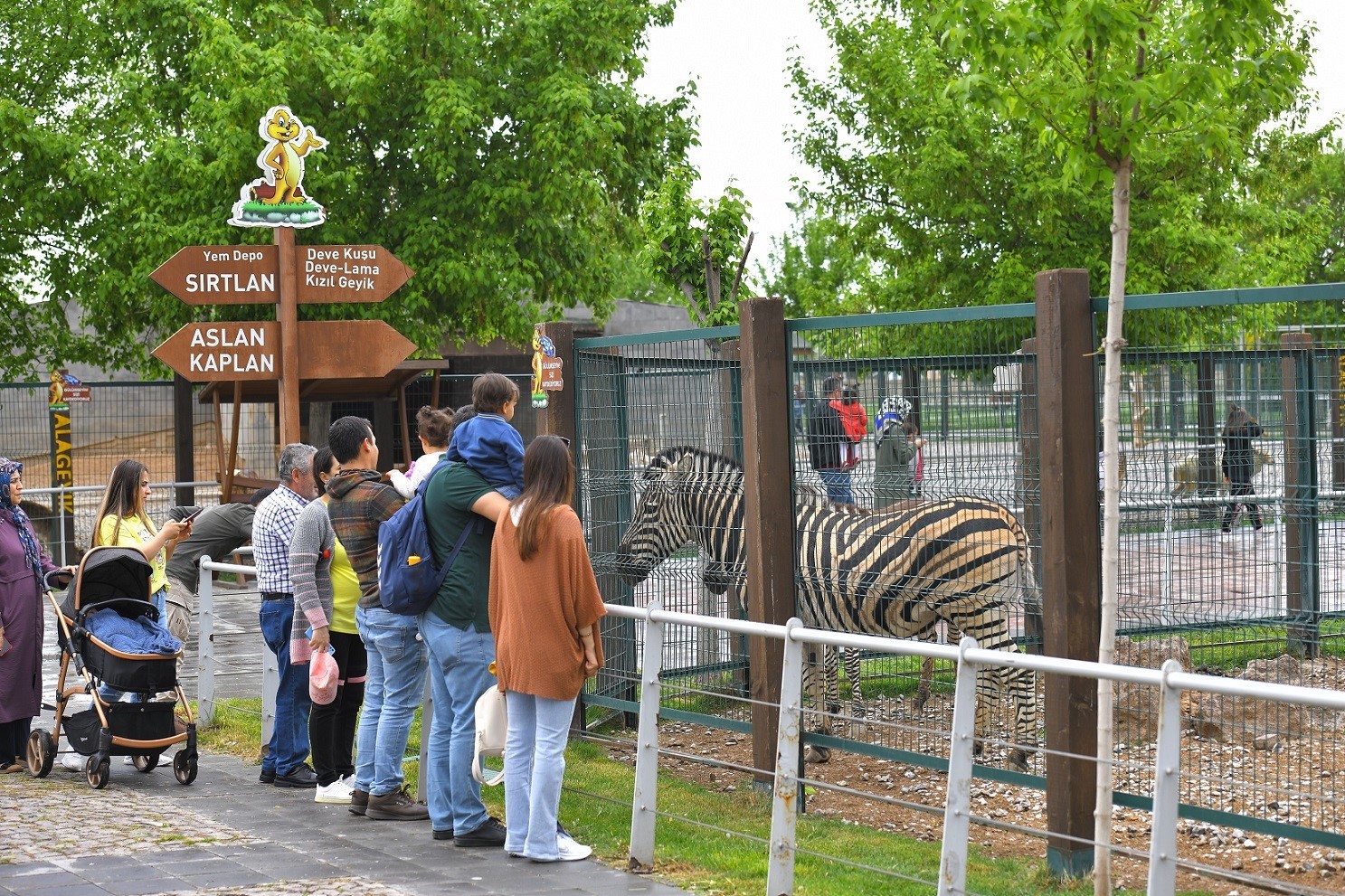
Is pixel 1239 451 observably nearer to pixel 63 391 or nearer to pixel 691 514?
pixel 691 514

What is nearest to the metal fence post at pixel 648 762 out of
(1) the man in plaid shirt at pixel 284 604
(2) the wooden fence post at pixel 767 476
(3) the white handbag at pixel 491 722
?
(3) the white handbag at pixel 491 722

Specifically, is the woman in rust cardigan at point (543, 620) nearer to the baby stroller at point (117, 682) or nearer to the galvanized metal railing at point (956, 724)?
the galvanized metal railing at point (956, 724)

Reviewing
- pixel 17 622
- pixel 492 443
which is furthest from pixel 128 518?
pixel 492 443

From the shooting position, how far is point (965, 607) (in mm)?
7176

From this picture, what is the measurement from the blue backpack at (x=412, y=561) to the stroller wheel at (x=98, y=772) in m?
2.58

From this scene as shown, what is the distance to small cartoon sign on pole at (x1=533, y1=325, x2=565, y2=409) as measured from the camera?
9.16 meters

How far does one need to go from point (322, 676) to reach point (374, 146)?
15414mm

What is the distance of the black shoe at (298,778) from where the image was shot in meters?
8.13

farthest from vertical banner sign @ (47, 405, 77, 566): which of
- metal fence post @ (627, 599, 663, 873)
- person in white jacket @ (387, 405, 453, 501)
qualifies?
metal fence post @ (627, 599, 663, 873)

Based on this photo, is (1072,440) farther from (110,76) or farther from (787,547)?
(110,76)

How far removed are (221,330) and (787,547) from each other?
5221 millimetres

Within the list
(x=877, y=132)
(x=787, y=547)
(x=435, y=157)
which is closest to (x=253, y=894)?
(x=787, y=547)

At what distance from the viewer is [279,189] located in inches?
444

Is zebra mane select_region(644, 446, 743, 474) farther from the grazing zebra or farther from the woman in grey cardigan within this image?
the woman in grey cardigan
